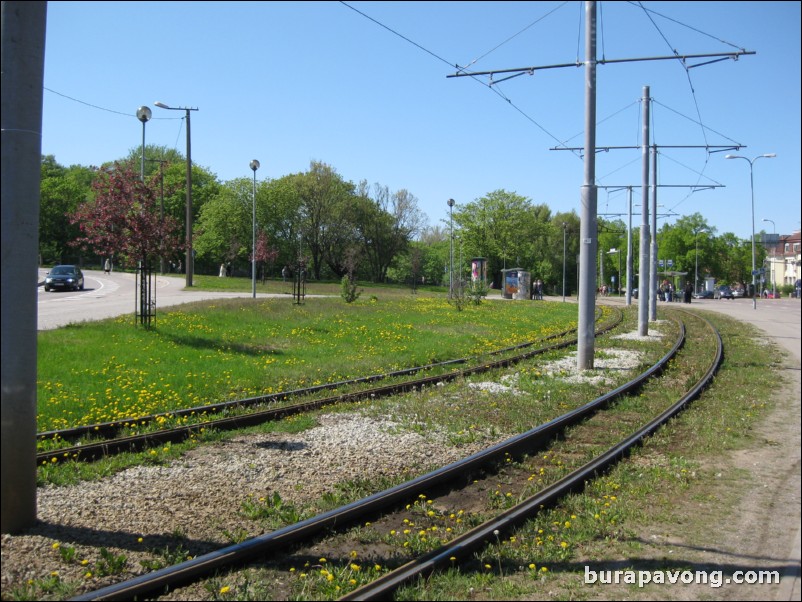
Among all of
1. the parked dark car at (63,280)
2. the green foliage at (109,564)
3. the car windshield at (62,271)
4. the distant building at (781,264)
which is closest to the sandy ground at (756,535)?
the green foliage at (109,564)

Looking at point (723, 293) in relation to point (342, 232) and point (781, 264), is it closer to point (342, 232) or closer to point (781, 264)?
point (781, 264)

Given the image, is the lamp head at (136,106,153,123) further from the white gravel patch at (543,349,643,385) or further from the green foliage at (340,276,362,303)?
the white gravel patch at (543,349,643,385)

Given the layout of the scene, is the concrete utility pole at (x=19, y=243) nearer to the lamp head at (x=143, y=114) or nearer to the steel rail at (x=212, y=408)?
the steel rail at (x=212, y=408)

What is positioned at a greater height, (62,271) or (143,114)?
(143,114)

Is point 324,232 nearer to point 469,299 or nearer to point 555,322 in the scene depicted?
point 469,299

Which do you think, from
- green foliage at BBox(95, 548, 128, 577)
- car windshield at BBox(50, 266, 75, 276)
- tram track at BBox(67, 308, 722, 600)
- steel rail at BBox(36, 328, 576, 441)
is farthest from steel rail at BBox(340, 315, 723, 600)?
car windshield at BBox(50, 266, 75, 276)

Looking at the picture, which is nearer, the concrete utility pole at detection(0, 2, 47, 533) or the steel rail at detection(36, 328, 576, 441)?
the concrete utility pole at detection(0, 2, 47, 533)

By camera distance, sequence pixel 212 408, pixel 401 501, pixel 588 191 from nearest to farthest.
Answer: pixel 401 501 → pixel 212 408 → pixel 588 191

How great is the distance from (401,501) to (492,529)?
1.17m

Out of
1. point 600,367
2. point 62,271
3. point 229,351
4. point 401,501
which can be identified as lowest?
Result: point 401,501

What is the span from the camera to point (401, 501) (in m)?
6.31

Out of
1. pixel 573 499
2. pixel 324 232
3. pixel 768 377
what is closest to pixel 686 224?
pixel 324 232

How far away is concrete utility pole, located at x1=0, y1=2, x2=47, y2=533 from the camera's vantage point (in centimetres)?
512

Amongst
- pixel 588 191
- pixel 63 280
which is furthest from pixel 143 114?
pixel 63 280
